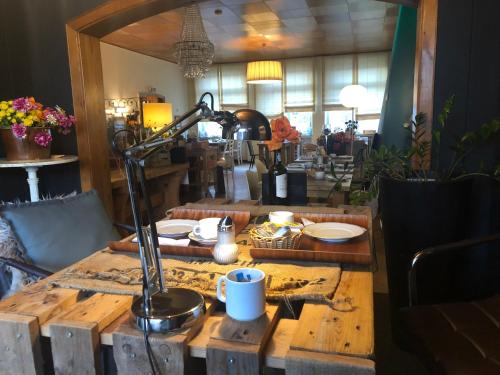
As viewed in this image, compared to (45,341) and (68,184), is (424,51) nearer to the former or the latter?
(45,341)

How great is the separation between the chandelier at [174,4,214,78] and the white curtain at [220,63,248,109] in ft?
17.2

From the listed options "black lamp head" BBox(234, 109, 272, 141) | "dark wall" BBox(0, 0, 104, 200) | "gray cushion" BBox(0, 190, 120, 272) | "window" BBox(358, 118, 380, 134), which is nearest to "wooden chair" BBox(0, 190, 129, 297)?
"gray cushion" BBox(0, 190, 120, 272)

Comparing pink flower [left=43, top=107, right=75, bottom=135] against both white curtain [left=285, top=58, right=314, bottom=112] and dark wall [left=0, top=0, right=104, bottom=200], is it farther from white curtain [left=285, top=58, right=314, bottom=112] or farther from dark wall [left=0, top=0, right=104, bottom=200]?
white curtain [left=285, top=58, right=314, bottom=112]

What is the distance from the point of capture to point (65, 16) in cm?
289

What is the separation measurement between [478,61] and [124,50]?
25.0 feet

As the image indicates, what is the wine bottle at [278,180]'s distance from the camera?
2.22 m

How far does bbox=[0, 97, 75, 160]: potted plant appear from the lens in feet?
7.95

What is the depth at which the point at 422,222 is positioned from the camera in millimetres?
1970

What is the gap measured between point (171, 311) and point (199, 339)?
97 mm

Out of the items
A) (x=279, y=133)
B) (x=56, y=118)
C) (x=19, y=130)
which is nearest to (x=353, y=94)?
(x=279, y=133)

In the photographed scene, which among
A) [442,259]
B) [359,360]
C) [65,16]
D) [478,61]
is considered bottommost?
[442,259]

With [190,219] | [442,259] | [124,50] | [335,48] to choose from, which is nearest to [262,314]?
[190,219]

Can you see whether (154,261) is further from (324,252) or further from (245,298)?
(324,252)

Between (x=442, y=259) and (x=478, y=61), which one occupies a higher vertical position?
(x=478, y=61)
